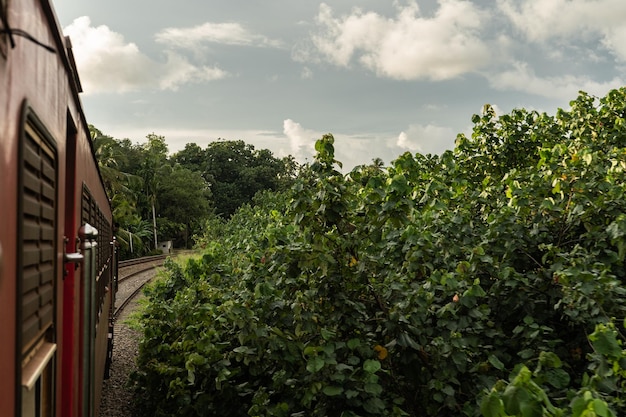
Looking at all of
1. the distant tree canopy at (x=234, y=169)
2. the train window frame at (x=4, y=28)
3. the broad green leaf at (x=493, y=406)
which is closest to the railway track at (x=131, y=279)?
the broad green leaf at (x=493, y=406)

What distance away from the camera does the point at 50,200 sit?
1.84m

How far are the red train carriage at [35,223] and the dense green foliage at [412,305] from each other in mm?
1776

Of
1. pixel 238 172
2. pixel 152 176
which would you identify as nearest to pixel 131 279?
pixel 152 176

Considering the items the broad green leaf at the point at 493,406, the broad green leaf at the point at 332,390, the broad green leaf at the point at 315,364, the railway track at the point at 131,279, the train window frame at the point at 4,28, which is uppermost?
the train window frame at the point at 4,28

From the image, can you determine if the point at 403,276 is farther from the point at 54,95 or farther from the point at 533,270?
the point at 54,95

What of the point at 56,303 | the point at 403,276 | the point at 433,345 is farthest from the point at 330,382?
the point at 56,303

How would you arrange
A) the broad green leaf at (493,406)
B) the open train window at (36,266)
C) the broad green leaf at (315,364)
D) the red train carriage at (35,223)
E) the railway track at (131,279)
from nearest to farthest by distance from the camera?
the red train carriage at (35,223) → the open train window at (36,266) → the broad green leaf at (493,406) → the broad green leaf at (315,364) → the railway track at (131,279)

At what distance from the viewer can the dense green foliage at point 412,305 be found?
151 inches

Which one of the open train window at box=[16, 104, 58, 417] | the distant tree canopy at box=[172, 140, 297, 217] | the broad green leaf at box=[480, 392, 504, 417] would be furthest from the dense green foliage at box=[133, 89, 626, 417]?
the distant tree canopy at box=[172, 140, 297, 217]

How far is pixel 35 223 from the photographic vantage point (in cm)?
152

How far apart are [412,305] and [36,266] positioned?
3.03 m

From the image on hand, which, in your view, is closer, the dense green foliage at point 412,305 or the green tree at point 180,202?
the dense green foliage at point 412,305

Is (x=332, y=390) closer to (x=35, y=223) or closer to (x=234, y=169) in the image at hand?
(x=35, y=223)

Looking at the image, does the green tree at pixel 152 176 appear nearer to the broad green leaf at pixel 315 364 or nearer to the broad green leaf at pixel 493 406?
the broad green leaf at pixel 315 364
